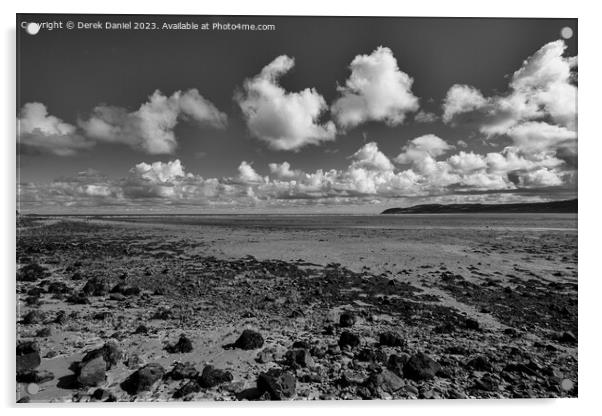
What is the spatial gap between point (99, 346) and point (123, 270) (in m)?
3.74

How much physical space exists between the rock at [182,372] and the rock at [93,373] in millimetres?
744

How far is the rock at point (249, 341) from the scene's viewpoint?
13.3ft

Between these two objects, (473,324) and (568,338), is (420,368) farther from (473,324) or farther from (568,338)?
(568,338)

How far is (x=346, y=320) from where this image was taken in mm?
4750

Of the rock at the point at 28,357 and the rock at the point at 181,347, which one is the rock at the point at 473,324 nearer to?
the rock at the point at 181,347

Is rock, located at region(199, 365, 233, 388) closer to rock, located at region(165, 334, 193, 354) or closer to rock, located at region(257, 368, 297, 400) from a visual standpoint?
rock, located at region(257, 368, 297, 400)

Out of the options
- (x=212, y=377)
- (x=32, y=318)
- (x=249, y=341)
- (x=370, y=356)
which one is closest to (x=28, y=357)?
(x=32, y=318)

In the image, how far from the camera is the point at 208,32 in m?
4.77

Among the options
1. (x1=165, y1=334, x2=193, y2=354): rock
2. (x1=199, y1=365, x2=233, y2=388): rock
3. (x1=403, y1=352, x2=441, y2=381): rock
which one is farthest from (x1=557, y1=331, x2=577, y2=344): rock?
(x1=165, y1=334, x2=193, y2=354): rock

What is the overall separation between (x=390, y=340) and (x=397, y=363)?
40cm

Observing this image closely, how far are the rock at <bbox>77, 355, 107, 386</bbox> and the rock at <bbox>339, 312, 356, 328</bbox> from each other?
3.24 metres

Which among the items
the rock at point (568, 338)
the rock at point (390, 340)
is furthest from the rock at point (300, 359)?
the rock at point (568, 338)
